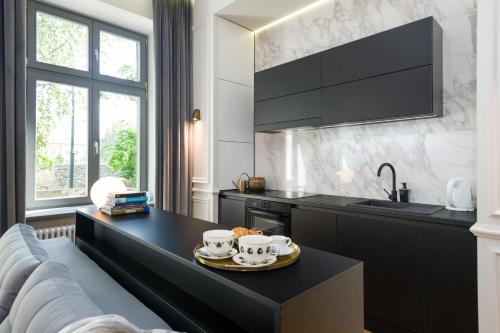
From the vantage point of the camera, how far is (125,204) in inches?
74.5

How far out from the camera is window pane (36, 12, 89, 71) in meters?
2.99

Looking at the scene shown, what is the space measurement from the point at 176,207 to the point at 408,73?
104 inches

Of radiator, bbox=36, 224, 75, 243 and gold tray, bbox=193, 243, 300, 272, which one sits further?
radiator, bbox=36, 224, 75, 243

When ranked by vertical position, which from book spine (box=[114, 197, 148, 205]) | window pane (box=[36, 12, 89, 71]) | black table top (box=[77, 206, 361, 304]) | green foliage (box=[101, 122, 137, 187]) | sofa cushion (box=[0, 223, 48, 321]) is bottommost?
sofa cushion (box=[0, 223, 48, 321])

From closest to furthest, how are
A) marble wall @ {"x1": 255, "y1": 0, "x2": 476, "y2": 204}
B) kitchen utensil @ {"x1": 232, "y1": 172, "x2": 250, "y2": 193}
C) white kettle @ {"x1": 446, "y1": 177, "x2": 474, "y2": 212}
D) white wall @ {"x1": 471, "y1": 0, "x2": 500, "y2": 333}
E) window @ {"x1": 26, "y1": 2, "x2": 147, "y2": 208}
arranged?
white wall @ {"x1": 471, "y1": 0, "x2": 500, "y2": 333}
white kettle @ {"x1": 446, "y1": 177, "x2": 474, "y2": 212}
marble wall @ {"x1": 255, "y1": 0, "x2": 476, "y2": 204}
window @ {"x1": 26, "y1": 2, "x2": 147, "y2": 208}
kitchen utensil @ {"x1": 232, "y1": 172, "x2": 250, "y2": 193}

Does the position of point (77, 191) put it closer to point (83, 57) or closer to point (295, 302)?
point (83, 57)

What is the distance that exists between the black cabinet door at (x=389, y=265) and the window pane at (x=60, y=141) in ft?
9.35

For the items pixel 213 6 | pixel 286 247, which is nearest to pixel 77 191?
pixel 213 6

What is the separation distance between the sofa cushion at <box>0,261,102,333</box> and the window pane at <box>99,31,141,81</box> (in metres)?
2.93

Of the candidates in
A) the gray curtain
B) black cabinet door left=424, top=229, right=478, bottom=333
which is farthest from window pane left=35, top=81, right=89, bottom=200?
black cabinet door left=424, top=229, right=478, bottom=333

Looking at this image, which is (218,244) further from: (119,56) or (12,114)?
(119,56)

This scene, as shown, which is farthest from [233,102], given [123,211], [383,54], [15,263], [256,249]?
[256,249]

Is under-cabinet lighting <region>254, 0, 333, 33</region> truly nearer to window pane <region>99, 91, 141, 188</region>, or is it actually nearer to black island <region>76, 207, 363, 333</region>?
window pane <region>99, 91, 141, 188</region>

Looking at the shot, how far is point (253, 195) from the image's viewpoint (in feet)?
9.74
